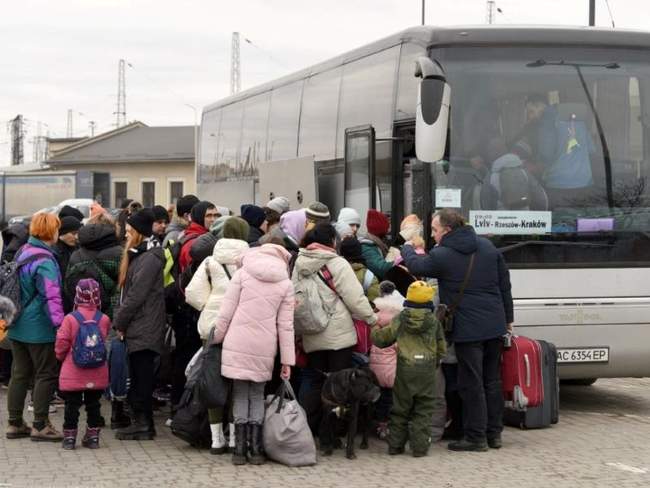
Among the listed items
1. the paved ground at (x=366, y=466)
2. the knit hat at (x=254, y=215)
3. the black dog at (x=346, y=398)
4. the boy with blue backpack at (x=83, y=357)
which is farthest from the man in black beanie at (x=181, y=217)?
the black dog at (x=346, y=398)

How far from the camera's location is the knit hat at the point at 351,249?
9.66 metres

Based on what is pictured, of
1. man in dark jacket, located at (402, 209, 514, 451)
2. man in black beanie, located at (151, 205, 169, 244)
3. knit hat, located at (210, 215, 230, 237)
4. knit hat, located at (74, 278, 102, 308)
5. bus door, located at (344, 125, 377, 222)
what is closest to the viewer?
knit hat, located at (74, 278, 102, 308)

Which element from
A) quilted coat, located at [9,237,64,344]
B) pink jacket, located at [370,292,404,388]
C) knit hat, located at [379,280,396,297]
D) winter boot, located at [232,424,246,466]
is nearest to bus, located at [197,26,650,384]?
knit hat, located at [379,280,396,297]

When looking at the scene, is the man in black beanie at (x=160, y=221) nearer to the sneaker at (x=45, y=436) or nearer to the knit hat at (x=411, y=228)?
the knit hat at (x=411, y=228)

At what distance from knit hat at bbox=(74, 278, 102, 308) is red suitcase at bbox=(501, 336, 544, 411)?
10.7 feet

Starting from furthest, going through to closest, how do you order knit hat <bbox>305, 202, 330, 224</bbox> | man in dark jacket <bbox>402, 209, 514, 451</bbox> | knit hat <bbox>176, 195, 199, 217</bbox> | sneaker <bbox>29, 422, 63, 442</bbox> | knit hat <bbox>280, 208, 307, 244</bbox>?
knit hat <bbox>176, 195, 199, 217</bbox> < knit hat <bbox>280, 208, 307, 244</bbox> < knit hat <bbox>305, 202, 330, 224</bbox> < sneaker <bbox>29, 422, 63, 442</bbox> < man in dark jacket <bbox>402, 209, 514, 451</bbox>

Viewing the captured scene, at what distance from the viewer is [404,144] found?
11.6 meters

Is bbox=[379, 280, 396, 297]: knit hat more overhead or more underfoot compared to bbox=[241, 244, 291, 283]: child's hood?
more underfoot

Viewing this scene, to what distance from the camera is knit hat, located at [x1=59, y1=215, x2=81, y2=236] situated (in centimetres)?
1067

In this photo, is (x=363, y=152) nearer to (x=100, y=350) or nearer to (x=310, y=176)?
(x=310, y=176)

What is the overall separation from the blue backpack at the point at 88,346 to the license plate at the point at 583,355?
4173mm

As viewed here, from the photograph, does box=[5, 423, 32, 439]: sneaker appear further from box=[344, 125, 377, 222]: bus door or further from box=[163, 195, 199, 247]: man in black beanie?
box=[344, 125, 377, 222]: bus door

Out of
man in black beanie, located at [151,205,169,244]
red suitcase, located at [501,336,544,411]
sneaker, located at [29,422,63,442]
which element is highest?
man in black beanie, located at [151,205,169,244]

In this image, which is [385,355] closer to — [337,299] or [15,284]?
[337,299]
